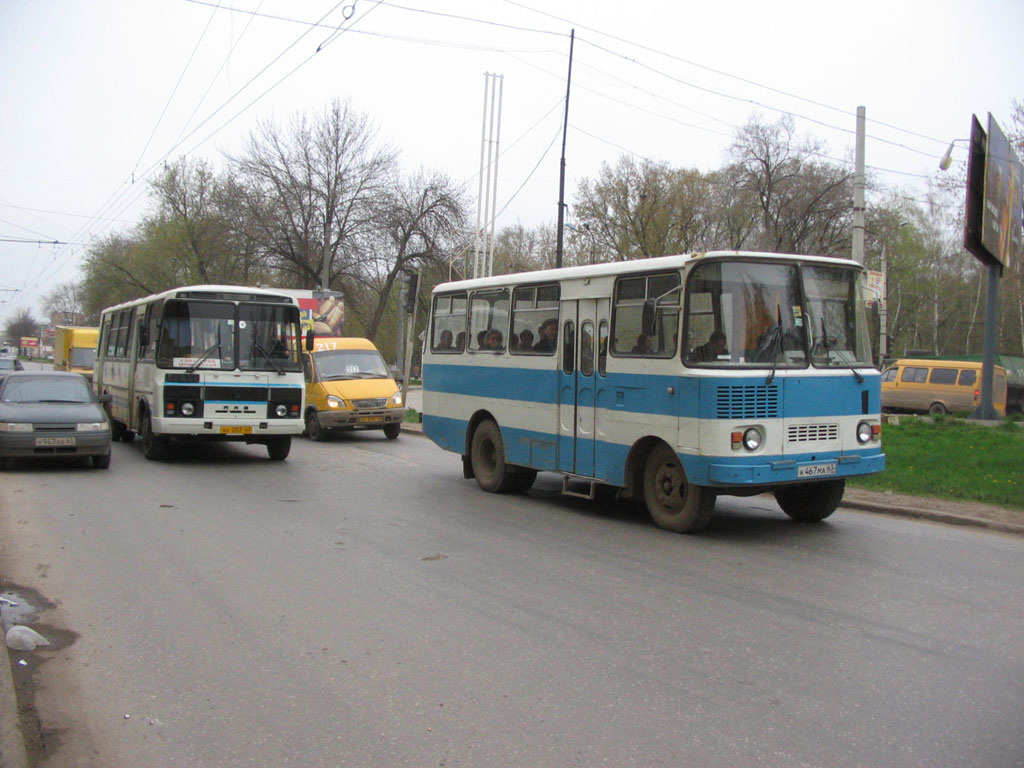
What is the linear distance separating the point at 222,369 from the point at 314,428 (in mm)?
5616

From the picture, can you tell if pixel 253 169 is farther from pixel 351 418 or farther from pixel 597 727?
pixel 597 727

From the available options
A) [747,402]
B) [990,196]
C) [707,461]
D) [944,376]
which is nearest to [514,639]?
[707,461]

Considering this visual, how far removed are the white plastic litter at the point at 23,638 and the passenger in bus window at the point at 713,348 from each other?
5.92 meters

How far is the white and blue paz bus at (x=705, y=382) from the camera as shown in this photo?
29.0 ft

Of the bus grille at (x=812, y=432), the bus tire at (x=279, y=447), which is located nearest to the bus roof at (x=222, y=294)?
the bus tire at (x=279, y=447)

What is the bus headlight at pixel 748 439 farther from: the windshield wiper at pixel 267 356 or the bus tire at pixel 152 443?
the bus tire at pixel 152 443

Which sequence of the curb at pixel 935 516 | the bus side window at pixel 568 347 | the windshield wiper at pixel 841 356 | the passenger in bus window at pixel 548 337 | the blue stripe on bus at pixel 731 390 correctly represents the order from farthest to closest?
the passenger in bus window at pixel 548 337 < the bus side window at pixel 568 347 < the curb at pixel 935 516 < the windshield wiper at pixel 841 356 < the blue stripe on bus at pixel 731 390

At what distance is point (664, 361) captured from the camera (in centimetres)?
930

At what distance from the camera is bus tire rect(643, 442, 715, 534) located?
9203 millimetres

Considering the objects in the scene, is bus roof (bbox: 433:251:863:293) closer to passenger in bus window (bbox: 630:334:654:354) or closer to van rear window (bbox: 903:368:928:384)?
passenger in bus window (bbox: 630:334:654:354)

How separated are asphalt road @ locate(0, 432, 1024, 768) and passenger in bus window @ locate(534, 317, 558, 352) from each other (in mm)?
2025

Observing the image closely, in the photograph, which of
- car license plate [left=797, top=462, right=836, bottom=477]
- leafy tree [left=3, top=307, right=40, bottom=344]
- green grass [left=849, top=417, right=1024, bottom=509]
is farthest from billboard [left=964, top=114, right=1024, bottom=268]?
leafy tree [left=3, top=307, right=40, bottom=344]

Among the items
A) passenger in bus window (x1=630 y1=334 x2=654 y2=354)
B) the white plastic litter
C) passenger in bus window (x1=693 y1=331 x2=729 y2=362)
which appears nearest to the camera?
the white plastic litter

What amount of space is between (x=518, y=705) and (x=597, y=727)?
477 millimetres
